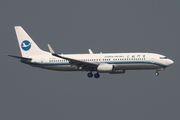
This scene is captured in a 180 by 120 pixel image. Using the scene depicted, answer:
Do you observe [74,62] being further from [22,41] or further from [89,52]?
[22,41]

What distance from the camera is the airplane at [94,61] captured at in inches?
3201

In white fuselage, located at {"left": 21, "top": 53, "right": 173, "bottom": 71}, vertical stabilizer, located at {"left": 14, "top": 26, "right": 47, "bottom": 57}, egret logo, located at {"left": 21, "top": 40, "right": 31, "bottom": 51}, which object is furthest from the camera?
egret logo, located at {"left": 21, "top": 40, "right": 31, "bottom": 51}

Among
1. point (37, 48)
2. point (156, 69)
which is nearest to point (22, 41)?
point (37, 48)

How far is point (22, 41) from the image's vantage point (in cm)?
9188

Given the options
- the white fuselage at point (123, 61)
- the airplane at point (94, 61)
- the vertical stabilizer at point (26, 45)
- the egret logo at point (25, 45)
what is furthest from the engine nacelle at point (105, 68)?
the egret logo at point (25, 45)

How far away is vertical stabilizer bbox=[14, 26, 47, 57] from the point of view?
90062 mm

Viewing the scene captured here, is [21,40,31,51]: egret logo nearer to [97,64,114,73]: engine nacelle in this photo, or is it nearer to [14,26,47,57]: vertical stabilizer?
[14,26,47,57]: vertical stabilizer

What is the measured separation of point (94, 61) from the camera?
84062mm

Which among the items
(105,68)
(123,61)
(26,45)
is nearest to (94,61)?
(105,68)

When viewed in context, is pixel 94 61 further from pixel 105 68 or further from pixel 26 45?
pixel 26 45

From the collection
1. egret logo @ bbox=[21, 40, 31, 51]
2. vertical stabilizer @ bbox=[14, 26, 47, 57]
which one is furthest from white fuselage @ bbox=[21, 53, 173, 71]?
egret logo @ bbox=[21, 40, 31, 51]

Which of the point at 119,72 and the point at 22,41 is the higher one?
the point at 22,41

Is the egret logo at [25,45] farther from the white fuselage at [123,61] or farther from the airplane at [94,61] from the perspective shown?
the white fuselage at [123,61]

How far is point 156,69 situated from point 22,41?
23975 mm
